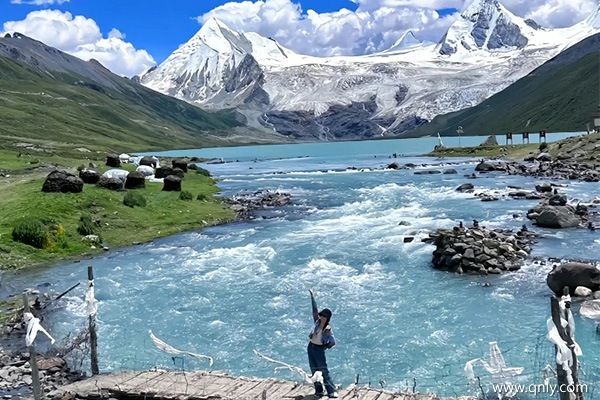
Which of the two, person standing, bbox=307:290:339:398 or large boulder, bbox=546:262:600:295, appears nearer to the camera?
person standing, bbox=307:290:339:398

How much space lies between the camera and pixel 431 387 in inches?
813

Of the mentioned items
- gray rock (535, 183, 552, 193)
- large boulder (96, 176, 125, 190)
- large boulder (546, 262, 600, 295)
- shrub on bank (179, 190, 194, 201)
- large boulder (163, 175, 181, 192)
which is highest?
large boulder (96, 176, 125, 190)

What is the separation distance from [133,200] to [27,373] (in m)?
37.6

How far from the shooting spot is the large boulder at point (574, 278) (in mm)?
29203

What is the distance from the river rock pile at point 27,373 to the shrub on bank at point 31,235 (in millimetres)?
21700

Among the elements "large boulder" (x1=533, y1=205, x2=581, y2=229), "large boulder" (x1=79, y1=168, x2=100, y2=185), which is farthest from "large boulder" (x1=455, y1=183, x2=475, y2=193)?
"large boulder" (x1=79, y1=168, x2=100, y2=185)

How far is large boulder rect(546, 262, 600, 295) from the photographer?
A: 29.2m

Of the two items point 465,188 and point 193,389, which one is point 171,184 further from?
point 193,389

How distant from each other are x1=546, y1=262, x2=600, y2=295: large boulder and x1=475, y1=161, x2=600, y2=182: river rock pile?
52186 millimetres

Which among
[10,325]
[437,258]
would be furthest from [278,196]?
[10,325]

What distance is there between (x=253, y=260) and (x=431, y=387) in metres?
22.8

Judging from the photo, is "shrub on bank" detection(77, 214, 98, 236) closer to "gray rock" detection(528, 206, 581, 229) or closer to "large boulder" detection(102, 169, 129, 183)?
"large boulder" detection(102, 169, 129, 183)

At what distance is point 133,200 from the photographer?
58.5 meters

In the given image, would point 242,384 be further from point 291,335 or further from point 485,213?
point 485,213
